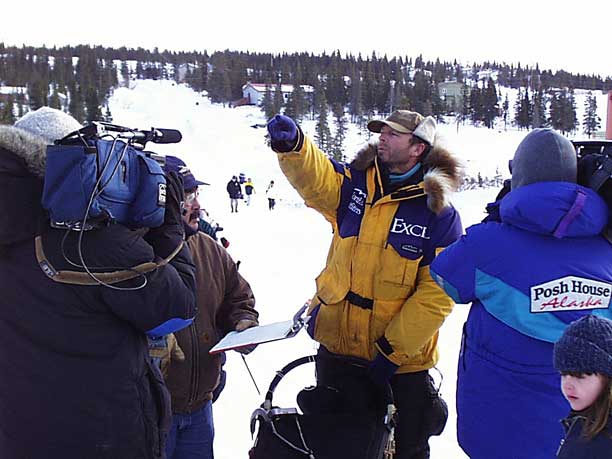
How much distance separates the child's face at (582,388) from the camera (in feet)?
4.78

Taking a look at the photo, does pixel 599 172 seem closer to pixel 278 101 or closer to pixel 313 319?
pixel 313 319

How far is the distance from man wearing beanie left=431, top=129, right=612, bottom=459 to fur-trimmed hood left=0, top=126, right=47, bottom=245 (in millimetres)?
1272

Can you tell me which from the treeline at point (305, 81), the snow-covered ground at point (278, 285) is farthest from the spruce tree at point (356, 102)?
the snow-covered ground at point (278, 285)

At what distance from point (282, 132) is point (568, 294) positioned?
1.16 m

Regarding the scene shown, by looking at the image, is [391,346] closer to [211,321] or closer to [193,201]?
[211,321]

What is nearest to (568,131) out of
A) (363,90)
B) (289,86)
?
(363,90)

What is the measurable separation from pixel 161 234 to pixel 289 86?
85834 millimetres

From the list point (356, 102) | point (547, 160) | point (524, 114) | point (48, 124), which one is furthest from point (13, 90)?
point (547, 160)

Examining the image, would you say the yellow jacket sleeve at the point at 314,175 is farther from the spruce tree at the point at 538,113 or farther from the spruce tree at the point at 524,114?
the spruce tree at the point at 524,114

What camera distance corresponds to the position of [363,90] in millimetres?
75000

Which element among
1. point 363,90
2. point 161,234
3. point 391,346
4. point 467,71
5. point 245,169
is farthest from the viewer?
point 467,71

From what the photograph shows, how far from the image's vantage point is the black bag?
2049 millimetres

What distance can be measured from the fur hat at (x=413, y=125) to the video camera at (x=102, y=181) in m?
1.20

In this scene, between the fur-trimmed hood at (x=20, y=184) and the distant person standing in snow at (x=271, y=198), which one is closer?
the fur-trimmed hood at (x=20, y=184)
